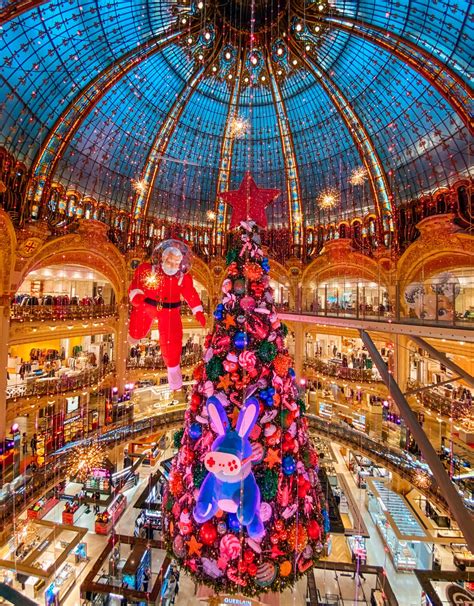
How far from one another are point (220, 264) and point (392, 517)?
17.6 meters

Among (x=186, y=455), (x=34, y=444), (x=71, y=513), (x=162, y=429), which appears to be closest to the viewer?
A: (x=186, y=455)

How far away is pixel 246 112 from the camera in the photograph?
21734mm

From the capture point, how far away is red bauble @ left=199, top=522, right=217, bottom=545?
5.34 m

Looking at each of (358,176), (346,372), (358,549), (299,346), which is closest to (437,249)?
(358,176)

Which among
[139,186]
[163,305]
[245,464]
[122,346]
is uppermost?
[139,186]

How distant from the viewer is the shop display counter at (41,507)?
45.7 ft

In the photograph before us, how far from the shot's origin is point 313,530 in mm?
5641

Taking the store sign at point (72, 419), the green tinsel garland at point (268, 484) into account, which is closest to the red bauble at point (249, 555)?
the green tinsel garland at point (268, 484)

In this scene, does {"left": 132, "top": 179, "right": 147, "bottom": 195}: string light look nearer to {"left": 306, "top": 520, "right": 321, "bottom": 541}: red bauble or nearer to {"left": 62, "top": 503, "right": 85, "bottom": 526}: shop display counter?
{"left": 62, "top": 503, "right": 85, "bottom": 526}: shop display counter

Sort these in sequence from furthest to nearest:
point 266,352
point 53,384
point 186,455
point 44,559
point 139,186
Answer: point 139,186 < point 53,384 < point 44,559 < point 186,455 < point 266,352

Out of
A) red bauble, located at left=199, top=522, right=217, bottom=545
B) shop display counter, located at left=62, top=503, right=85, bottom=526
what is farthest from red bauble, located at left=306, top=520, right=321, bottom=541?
shop display counter, located at left=62, top=503, right=85, bottom=526

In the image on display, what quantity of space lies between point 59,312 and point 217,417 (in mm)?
15499

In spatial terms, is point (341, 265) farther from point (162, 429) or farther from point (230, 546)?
point (230, 546)

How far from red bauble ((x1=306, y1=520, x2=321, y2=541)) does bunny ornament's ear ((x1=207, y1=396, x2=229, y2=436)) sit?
7.79ft
